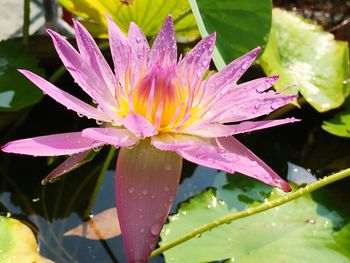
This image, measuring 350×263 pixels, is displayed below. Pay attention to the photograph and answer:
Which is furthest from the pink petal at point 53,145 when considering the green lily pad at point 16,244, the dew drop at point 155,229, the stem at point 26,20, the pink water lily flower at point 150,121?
the stem at point 26,20

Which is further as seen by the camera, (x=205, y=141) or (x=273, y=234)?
(x=273, y=234)

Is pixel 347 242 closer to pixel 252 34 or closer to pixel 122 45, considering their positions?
pixel 252 34

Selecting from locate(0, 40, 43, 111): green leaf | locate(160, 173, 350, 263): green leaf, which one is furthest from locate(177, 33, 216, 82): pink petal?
locate(0, 40, 43, 111): green leaf

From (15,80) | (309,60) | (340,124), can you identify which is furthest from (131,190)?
(309,60)

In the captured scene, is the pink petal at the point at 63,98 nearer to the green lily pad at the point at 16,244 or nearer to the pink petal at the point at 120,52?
the pink petal at the point at 120,52

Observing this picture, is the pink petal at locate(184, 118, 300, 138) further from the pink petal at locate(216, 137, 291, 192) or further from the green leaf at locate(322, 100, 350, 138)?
the green leaf at locate(322, 100, 350, 138)

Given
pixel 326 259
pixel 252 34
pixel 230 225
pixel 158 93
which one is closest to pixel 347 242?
pixel 326 259
